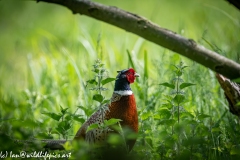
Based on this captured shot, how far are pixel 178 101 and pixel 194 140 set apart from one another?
328 mm

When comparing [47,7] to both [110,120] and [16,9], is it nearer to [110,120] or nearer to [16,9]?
[16,9]

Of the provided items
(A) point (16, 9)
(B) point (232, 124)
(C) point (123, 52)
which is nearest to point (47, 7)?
(A) point (16, 9)

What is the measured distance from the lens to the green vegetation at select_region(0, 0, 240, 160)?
2.96 metres

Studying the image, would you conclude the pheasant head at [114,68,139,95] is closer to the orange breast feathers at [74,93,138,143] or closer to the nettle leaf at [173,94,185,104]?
the orange breast feathers at [74,93,138,143]

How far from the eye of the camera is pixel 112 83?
4348 millimetres

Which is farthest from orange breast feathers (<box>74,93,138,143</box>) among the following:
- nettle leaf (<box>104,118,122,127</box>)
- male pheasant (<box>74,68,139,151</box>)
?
nettle leaf (<box>104,118,122,127</box>)

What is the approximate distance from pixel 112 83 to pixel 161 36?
1757mm

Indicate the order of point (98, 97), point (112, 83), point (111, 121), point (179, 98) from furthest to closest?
point (112, 83), point (179, 98), point (98, 97), point (111, 121)

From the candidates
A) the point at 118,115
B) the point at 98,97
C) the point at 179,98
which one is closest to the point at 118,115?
the point at 118,115

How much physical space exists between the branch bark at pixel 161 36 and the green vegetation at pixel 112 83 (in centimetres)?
27

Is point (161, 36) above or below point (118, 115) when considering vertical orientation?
above


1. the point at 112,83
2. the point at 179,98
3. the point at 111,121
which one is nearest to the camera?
the point at 111,121

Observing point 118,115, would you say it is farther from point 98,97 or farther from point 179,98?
point 179,98

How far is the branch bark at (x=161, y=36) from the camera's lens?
259 centimetres
